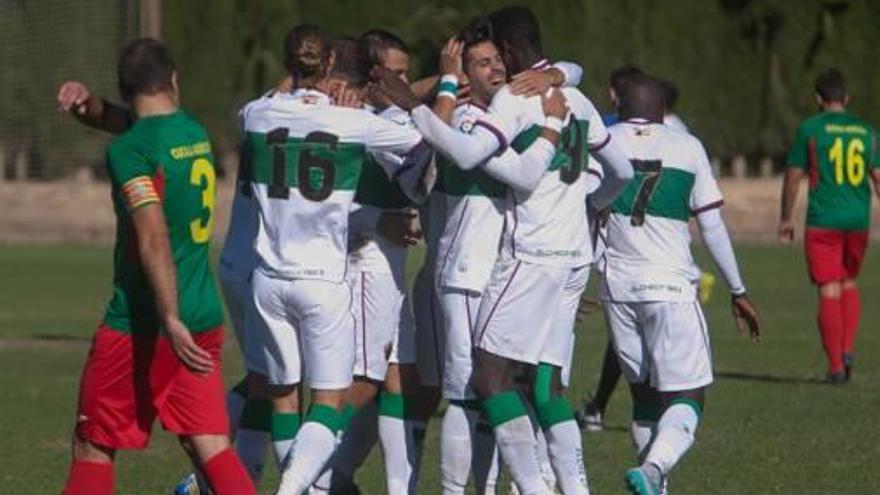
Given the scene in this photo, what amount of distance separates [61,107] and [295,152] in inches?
52.8

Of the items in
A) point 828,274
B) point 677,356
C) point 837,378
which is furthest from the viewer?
point 828,274

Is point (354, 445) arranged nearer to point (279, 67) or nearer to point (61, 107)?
point (61, 107)

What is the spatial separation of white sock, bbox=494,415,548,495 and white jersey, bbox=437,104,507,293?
621mm

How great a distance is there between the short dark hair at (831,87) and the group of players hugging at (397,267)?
23.5 ft

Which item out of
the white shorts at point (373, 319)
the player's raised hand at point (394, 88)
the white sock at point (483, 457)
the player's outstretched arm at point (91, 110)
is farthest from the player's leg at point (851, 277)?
the player's outstretched arm at point (91, 110)

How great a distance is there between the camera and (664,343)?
11547 mm

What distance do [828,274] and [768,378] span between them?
3.17 ft

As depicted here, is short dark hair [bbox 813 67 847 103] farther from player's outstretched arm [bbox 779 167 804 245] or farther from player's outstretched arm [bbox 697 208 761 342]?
player's outstretched arm [bbox 697 208 761 342]

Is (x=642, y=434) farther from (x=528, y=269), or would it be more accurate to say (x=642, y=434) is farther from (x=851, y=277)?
(x=851, y=277)

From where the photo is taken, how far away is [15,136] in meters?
40.9

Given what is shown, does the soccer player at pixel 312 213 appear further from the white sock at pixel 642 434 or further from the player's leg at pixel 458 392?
the white sock at pixel 642 434

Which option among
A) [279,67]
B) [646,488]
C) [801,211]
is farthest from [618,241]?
[279,67]

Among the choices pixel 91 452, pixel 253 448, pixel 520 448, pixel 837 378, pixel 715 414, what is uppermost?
pixel 91 452

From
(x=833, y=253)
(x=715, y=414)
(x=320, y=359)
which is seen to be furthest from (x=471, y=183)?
(x=833, y=253)
